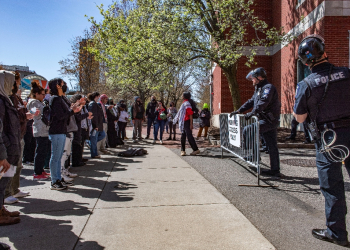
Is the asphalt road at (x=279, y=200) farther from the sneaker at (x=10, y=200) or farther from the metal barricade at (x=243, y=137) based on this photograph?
the sneaker at (x=10, y=200)

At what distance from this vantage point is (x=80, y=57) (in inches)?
1334

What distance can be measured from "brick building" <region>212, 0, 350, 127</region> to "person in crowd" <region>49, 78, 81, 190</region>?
1064cm

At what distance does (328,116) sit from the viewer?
3256 mm

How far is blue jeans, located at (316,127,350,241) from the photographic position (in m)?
3.13

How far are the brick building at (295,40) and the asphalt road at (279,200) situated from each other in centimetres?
648

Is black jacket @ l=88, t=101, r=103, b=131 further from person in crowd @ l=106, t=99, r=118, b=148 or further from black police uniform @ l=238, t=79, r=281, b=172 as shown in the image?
black police uniform @ l=238, t=79, r=281, b=172

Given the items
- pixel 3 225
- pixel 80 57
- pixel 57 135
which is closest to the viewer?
pixel 3 225

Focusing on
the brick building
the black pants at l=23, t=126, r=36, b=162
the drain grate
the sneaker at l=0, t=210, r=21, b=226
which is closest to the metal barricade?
the drain grate

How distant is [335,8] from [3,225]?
510 inches

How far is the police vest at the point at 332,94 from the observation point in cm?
323

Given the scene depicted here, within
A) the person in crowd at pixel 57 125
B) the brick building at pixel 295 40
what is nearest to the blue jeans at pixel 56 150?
the person in crowd at pixel 57 125

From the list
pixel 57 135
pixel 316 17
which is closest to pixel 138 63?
pixel 316 17

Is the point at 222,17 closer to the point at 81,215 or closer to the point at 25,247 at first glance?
the point at 81,215

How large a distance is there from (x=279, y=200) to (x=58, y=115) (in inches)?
151
